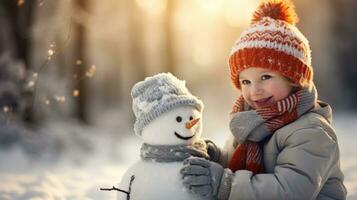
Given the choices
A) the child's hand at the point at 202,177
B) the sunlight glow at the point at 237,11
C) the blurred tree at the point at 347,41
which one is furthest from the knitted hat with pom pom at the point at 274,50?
the blurred tree at the point at 347,41

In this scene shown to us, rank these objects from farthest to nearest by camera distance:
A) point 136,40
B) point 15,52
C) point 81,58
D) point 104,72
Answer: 1. point 104,72
2. point 136,40
3. point 81,58
4. point 15,52

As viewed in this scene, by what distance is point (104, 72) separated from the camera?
496 inches

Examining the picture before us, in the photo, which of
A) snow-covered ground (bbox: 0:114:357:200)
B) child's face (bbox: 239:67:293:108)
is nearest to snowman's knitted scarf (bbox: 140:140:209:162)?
child's face (bbox: 239:67:293:108)

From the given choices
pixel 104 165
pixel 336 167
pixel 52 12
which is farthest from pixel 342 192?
pixel 52 12

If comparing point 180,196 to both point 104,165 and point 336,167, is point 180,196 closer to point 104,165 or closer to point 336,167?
point 336,167

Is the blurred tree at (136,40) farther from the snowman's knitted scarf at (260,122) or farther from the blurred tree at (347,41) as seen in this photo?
the snowman's knitted scarf at (260,122)

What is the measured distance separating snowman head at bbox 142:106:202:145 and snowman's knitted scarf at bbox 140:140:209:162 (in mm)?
20

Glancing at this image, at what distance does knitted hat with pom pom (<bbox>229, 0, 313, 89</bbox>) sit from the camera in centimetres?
221

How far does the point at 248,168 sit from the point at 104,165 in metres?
4.11

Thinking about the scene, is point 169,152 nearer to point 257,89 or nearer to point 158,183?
point 158,183

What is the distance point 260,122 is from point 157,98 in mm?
425

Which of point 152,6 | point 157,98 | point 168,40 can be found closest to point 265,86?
point 157,98

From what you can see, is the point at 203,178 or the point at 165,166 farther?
the point at 165,166

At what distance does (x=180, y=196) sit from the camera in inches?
84.4
